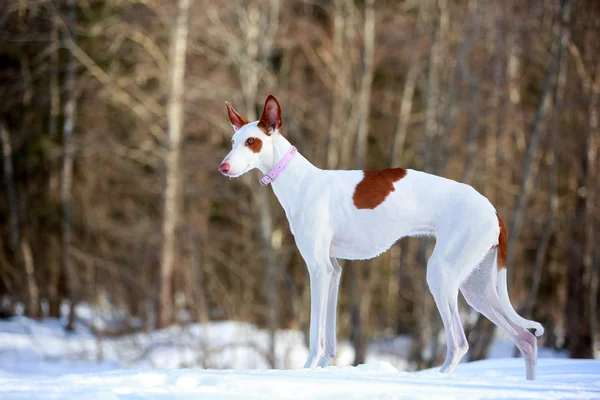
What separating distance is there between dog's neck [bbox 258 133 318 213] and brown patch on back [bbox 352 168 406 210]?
14.1 inches

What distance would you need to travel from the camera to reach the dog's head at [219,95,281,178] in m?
4.48

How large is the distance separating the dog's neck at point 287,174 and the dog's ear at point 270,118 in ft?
0.22

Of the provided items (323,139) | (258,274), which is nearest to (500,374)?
(323,139)

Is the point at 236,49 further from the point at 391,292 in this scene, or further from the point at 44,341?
the point at 391,292

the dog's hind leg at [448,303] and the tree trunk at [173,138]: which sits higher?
the tree trunk at [173,138]

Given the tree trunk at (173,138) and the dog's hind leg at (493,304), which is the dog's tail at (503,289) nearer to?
the dog's hind leg at (493,304)

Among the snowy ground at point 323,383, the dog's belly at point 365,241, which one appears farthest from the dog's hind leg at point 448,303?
the dog's belly at point 365,241

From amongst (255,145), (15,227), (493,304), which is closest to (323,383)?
(493,304)

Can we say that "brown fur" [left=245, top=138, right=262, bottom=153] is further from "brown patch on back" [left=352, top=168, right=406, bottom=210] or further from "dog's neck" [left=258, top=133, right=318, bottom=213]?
"brown patch on back" [left=352, top=168, right=406, bottom=210]

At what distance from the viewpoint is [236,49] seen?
12477 millimetres

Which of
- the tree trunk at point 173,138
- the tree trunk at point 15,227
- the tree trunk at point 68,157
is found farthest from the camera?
the tree trunk at point 15,227

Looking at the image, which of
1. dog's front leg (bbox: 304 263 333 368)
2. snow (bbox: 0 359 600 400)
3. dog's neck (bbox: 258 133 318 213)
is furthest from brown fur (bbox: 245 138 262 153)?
snow (bbox: 0 359 600 400)

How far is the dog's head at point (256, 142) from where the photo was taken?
4480 millimetres

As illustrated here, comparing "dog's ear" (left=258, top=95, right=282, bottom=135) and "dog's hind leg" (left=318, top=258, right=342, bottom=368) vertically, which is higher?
"dog's ear" (left=258, top=95, right=282, bottom=135)
